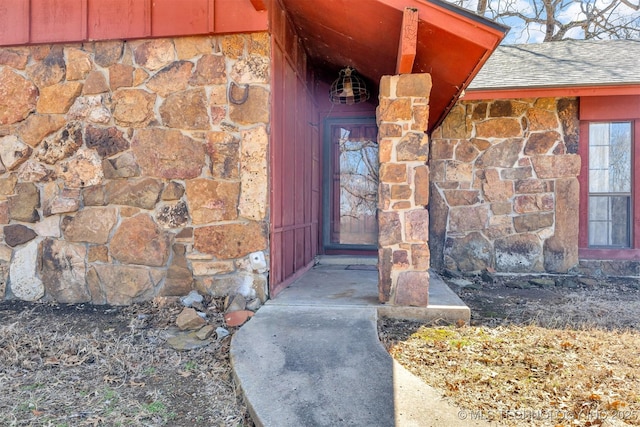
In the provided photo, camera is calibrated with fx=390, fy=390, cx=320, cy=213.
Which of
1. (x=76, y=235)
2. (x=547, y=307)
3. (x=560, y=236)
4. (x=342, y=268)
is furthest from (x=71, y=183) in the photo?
(x=560, y=236)

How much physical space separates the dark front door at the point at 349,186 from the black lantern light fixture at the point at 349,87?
3.01ft

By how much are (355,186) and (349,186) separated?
9 centimetres

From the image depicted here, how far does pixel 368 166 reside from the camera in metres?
5.84

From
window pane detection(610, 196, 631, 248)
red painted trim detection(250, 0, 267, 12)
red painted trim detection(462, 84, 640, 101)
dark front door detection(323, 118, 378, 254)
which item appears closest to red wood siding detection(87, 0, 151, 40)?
red painted trim detection(250, 0, 267, 12)

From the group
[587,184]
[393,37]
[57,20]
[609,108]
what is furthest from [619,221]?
[57,20]

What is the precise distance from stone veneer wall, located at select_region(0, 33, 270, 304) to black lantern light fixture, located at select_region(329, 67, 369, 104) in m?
1.57

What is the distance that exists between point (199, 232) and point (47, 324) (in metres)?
1.39

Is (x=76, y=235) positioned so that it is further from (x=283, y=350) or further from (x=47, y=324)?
(x=283, y=350)

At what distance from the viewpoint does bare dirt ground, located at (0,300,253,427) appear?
2008mm

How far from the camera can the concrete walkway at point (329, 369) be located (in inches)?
70.1

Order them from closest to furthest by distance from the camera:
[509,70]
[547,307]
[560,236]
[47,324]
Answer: [47,324] → [547,307] → [560,236] → [509,70]

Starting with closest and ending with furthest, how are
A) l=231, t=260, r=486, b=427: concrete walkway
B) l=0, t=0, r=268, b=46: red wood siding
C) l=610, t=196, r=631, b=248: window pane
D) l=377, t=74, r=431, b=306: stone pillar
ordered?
1. l=231, t=260, r=486, b=427: concrete walkway
2. l=377, t=74, r=431, b=306: stone pillar
3. l=0, t=0, r=268, b=46: red wood siding
4. l=610, t=196, r=631, b=248: window pane

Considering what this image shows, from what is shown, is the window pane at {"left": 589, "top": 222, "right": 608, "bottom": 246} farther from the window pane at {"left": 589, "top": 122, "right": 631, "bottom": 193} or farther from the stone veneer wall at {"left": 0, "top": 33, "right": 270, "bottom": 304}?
the stone veneer wall at {"left": 0, "top": 33, "right": 270, "bottom": 304}

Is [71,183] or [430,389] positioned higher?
[71,183]
